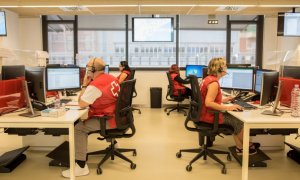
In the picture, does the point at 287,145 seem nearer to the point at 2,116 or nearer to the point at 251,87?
the point at 251,87

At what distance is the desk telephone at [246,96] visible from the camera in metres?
3.92

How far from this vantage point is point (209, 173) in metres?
3.37

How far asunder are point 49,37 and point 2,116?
5654mm

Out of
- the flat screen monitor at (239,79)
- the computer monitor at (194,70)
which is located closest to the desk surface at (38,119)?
the flat screen monitor at (239,79)

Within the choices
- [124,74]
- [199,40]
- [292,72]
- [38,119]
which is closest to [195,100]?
[292,72]

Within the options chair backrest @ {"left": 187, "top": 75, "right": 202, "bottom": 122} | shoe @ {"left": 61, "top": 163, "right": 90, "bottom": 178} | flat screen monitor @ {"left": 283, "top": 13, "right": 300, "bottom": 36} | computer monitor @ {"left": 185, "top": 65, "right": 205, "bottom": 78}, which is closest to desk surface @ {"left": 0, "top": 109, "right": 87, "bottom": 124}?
shoe @ {"left": 61, "top": 163, "right": 90, "bottom": 178}

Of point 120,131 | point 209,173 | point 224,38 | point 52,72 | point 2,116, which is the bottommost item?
point 209,173

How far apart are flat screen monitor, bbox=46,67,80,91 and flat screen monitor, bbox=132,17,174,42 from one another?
3.71 meters

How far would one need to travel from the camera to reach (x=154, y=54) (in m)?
8.30

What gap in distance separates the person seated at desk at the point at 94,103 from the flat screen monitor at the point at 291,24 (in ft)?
15.4

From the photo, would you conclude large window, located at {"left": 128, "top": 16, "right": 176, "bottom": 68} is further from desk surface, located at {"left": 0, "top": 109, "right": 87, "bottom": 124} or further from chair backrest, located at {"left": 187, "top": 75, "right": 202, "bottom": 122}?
desk surface, located at {"left": 0, "top": 109, "right": 87, "bottom": 124}

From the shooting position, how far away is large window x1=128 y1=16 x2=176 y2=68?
8.17m

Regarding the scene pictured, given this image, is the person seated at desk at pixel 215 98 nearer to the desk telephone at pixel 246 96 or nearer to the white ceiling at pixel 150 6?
the desk telephone at pixel 246 96

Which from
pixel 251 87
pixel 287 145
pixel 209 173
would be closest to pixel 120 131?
pixel 209 173
